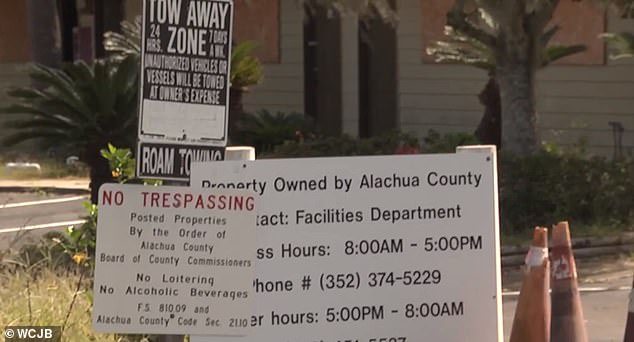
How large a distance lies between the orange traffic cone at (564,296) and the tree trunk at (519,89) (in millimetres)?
7433

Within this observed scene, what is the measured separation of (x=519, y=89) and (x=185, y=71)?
32.8ft

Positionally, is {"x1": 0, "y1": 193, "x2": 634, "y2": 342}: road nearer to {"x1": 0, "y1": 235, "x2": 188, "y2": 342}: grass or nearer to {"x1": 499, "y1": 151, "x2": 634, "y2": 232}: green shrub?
{"x1": 499, "y1": 151, "x2": 634, "y2": 232}: green shrub

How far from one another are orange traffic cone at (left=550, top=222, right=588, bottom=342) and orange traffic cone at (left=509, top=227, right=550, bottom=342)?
0.44 ft

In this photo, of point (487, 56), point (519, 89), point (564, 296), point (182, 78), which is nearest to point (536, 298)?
point (564, 296)

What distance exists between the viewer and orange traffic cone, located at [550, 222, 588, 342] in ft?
23.6

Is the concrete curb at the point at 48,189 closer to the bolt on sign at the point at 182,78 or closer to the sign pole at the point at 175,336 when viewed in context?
the sign pole at the point at 175,336

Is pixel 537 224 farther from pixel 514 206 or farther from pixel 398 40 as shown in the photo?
pixel 398 40

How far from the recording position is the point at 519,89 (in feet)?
48.5

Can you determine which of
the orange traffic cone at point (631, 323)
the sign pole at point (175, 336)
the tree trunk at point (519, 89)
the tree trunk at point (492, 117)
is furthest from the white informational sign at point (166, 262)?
the tree trunk at point (492, 117)

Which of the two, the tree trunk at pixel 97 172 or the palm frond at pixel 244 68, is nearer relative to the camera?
the tree trunk at pixel 97 172

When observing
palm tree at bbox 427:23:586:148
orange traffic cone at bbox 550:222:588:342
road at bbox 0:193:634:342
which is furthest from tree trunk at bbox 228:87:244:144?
orange traffic cone at bbox 550:222:588:342

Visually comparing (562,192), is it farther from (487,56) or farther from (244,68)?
(244,68)

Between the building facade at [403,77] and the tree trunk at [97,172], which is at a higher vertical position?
the building facade at [403,77]

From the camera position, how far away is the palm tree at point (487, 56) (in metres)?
15.8
